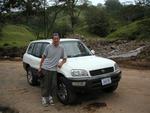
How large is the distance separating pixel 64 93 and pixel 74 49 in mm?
1706

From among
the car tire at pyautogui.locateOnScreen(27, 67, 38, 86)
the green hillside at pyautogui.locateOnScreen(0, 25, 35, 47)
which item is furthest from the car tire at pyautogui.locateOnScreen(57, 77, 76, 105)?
the green hillside at pyautogui.locateOnScreen(0, 25, 35, 47)

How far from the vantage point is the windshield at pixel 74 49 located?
10125 millimetres

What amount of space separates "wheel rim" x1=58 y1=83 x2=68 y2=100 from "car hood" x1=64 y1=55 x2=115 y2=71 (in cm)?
61

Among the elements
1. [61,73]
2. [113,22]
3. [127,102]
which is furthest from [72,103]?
[113,22]

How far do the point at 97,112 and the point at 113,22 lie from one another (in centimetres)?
6412

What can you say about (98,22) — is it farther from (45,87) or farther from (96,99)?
(45,87)

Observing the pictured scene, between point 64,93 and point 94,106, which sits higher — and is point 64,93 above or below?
above

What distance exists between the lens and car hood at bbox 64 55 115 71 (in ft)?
29.3

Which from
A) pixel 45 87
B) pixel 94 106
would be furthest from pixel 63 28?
pixel 94 106

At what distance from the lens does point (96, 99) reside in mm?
9664

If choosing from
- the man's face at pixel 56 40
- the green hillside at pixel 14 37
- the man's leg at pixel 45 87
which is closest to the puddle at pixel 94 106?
the man's leg at pixel 45 87

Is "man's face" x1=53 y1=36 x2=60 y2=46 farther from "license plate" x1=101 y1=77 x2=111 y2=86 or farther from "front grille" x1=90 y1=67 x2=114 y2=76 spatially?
"license plate" x1=101 y1=77 x2=111 y2=86

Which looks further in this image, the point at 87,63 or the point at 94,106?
the point at 87,63

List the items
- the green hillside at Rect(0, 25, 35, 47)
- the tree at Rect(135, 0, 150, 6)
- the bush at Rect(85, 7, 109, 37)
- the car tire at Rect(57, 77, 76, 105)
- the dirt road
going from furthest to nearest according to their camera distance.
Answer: the bush at Rect(85, 7, 109, 37) → the green hillside at Rect(0, 25, 35, 47) → the tree at Rect(135, 0, 150, 6) → the car tire at Rect(57, 77, 76, 105) → the dirt road
